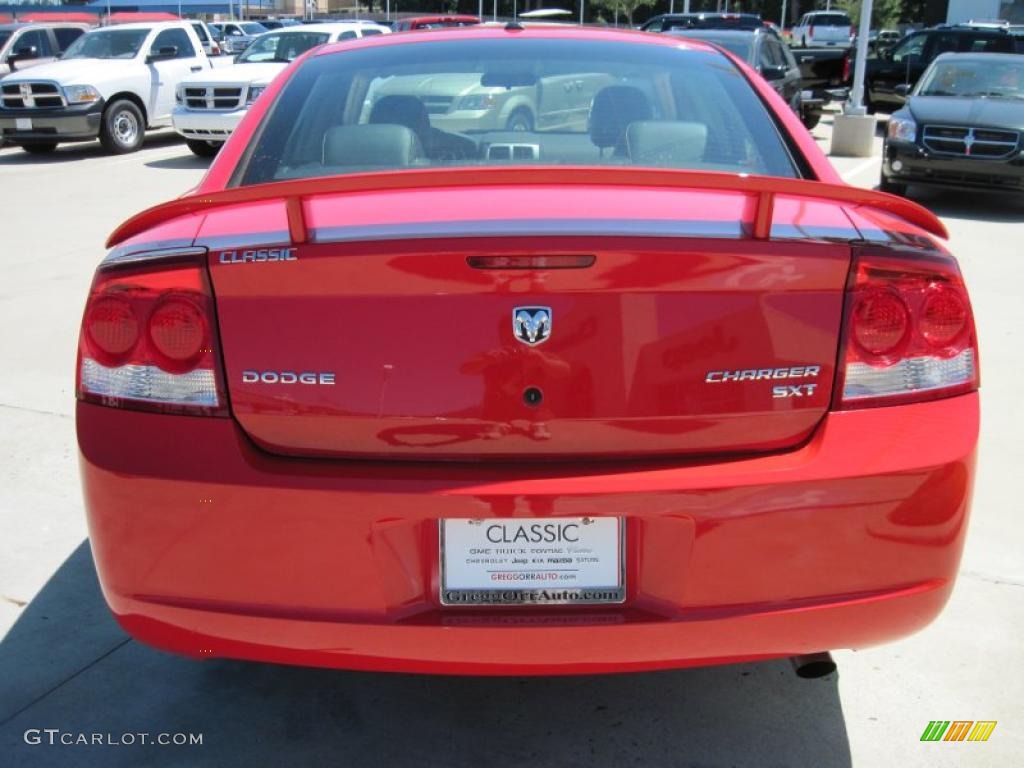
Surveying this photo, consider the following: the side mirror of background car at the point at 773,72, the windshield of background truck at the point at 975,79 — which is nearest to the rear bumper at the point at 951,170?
the windshield of background truck at the point at 975,79

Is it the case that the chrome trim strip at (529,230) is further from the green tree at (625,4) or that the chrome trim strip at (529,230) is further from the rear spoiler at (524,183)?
the green tree at (625,4)

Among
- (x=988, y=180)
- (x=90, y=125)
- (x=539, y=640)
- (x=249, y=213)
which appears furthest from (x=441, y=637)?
(x=90, y=125)

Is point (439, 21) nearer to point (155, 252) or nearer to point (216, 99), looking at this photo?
point (216, 99)

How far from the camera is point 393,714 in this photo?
9.29 ft

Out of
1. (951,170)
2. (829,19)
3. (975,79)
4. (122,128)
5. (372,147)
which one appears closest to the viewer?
(372,147)

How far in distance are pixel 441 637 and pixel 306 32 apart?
1494 centimetres

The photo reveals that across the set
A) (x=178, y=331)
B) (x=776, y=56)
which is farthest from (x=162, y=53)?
(x=178, y=331)

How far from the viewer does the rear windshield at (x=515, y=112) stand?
121 inches

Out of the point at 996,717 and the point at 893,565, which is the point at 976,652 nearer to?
the point at 996,717

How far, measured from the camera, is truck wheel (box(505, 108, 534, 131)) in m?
3.42

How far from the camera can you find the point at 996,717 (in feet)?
9.20

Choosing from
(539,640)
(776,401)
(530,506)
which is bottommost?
(539,640)

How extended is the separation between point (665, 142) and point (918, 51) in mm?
17429
